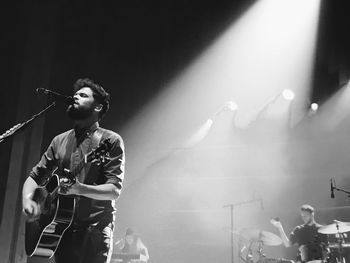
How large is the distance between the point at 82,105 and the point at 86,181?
1.55 feet

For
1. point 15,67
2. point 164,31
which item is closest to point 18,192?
point 15,67

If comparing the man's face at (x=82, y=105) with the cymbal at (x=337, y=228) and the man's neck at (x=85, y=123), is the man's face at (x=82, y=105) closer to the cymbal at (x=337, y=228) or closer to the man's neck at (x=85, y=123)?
the man's neck at (x=85, y=123)

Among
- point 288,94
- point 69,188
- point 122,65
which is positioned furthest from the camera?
point 288,94

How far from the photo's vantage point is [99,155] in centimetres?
224

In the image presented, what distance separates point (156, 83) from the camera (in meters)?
9.38

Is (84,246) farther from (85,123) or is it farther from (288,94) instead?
(288,94)

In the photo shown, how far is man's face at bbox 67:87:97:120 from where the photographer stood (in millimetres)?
2463

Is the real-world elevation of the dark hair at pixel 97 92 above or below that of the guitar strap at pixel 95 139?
above

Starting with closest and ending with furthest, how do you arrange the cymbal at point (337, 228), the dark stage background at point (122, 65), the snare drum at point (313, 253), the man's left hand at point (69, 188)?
the man's left hand at point (69, 188), the dark stage background at point (122, 65), the cymbal at point (337, 228), the snare drum at point (313, 253)

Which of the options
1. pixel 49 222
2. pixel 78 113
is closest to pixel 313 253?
pixel 78 113

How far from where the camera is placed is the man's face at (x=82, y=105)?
97.0 inches

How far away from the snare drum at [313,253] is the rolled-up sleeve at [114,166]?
529cm

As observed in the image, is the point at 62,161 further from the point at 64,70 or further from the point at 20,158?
the point at 64,70

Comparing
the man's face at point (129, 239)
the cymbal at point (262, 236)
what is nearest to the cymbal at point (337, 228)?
the cymbal at point (262, 236)
